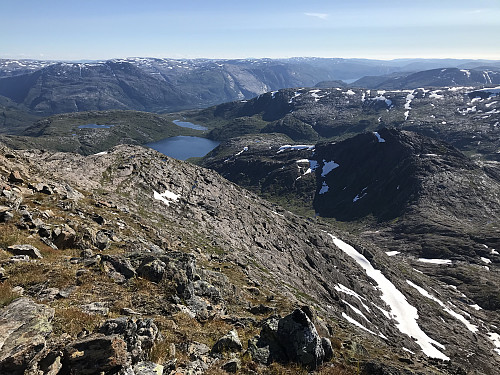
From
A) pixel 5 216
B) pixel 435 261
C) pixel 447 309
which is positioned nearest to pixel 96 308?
pixel 5 216

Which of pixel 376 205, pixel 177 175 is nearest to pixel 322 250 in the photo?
pixel 177 175

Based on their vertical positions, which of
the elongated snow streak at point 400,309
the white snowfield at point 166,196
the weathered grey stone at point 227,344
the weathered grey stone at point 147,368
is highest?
the weathered grey stone at point 147,368

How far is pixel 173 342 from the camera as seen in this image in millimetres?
14227

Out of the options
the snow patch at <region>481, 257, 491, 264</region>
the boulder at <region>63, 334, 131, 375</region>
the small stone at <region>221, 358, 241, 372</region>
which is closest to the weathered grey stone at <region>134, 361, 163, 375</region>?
the boulder at <region>63, 334, 131, 375</region>

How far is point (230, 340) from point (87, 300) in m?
7.85

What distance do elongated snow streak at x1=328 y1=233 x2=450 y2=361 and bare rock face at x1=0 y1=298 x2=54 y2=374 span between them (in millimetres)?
66483

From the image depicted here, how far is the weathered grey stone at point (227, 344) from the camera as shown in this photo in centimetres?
1474

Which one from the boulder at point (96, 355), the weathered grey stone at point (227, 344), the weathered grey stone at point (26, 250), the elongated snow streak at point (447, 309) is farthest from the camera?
the elongated snow streak at point (447, 309)

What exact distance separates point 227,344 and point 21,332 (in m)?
8.85

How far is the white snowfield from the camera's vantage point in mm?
71750

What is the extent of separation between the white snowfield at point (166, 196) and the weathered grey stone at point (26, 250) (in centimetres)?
5176

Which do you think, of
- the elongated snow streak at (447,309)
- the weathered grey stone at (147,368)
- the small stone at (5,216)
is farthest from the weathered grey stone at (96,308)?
the elongated snow streak at (447,309)

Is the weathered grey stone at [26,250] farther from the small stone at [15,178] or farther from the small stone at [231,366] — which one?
the small stone at [15,178]

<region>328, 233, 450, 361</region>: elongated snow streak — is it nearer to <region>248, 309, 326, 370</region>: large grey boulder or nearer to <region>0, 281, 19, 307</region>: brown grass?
<region>248, 309, 326, 370</region>: large grey boulder
